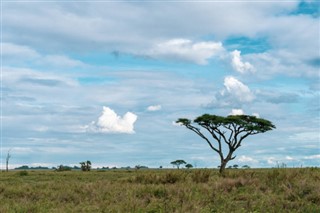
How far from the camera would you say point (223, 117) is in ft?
160

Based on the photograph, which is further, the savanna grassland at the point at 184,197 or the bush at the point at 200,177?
the bush at the point at 200,177

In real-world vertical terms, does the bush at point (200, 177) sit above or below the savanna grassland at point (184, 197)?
above

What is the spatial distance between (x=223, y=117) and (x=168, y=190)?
37637 mm

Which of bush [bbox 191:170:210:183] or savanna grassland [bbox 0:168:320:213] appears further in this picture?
bush [bbox 191:170:210:183]

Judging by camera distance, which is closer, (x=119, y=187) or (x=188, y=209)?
(x=188, y=209)

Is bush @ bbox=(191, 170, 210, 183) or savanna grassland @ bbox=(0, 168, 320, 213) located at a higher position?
bush @ bbox=(191, 170, 210, 183)

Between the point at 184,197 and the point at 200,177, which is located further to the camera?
the point at 200,177

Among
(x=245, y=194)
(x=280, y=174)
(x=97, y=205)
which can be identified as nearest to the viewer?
(x=97, y=205)

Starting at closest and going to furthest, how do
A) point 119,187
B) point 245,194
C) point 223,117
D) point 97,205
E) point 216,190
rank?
point 97,205 < point 245,194 < point 216,190 < point 119,187 < point 223,117

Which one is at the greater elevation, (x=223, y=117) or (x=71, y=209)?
(x=223, y=117)

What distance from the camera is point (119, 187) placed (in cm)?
1334

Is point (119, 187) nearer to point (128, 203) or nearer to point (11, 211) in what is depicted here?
point (128, 203)

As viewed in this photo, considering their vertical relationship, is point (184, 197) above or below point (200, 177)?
below

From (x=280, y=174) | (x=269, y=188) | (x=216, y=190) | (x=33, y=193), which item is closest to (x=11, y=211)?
(x=33, y=193)
